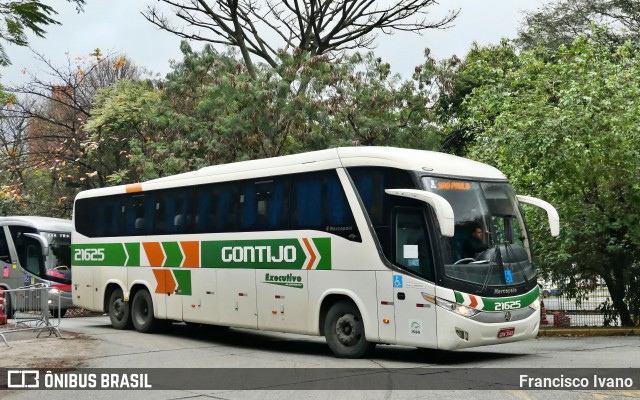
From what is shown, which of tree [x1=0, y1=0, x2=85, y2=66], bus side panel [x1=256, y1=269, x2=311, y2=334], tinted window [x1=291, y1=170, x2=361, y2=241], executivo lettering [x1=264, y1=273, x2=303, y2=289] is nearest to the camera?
tree [x1=0, y1=0, x2=85, y2=66]

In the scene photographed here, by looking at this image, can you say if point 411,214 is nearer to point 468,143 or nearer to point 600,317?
point 600,317

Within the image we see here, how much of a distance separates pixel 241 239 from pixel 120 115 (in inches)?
784

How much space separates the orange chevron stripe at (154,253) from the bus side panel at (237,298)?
2.21m

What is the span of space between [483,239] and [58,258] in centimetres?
1825

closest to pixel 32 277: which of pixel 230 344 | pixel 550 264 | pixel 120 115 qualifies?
pixel 120 115

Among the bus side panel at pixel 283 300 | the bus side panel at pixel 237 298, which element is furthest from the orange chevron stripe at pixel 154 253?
the bus side panel at pixel 283 300

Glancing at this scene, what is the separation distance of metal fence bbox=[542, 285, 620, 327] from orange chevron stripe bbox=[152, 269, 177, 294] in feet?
32.3

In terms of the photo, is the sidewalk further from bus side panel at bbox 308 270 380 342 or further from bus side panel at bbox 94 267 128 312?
bus side panel at bbox 94 267 128 312

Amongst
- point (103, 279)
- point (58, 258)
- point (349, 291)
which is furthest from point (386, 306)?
point (58, 258)

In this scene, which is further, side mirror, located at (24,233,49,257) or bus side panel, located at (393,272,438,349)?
side mirror, located at (24,233,49,257)

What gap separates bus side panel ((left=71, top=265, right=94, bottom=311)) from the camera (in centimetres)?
2071

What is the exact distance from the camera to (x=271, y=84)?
88.3 feet

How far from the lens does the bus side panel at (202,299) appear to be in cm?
1680

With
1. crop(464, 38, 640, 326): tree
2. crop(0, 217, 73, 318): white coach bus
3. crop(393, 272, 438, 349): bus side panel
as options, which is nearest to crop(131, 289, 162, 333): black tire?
crop(393, 272, 438, 349): bus side panel
